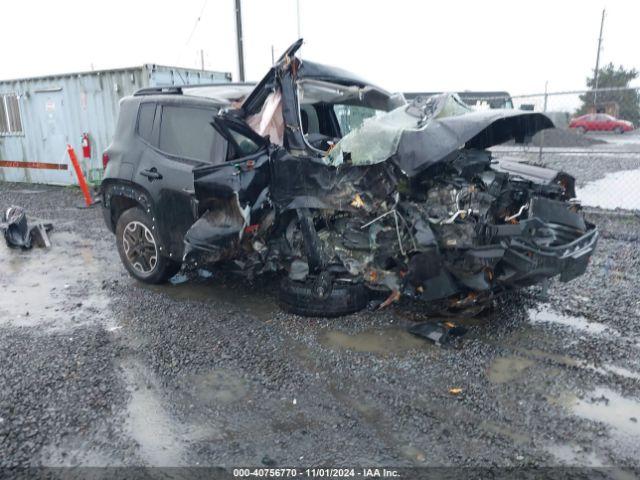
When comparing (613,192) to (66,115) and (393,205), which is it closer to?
(393,205)

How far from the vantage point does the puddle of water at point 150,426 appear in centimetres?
273

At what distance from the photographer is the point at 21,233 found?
745 cm

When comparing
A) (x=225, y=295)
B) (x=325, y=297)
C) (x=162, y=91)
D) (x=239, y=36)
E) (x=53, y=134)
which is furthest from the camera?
(x=239, y=36)

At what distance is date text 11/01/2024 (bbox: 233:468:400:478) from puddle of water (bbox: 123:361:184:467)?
413mm

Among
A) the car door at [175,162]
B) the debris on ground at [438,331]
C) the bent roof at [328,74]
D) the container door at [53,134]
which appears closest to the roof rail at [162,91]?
the car door at [175,162]

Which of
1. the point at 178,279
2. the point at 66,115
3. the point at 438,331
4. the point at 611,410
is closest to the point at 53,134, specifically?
the point at 66,115

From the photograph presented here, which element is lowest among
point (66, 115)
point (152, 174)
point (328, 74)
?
point (152, 174)

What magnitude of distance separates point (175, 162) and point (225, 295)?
1.43 meters

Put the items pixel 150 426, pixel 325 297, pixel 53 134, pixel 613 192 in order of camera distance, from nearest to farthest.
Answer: pixel 150 426 → pixel 325 297 → pixel 613 192 → pixel 53 134

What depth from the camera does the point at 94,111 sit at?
1195cm

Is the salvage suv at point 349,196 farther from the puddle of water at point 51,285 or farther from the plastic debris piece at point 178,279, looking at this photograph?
the puddle of water at point 51,285

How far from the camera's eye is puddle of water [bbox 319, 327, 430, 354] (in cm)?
385

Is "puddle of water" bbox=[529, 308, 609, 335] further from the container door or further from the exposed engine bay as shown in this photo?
the container door

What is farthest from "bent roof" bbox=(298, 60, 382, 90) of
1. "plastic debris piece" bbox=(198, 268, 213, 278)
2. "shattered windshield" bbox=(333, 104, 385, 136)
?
"plastic debris piece" bbox=(198, 268, 213, 278)
